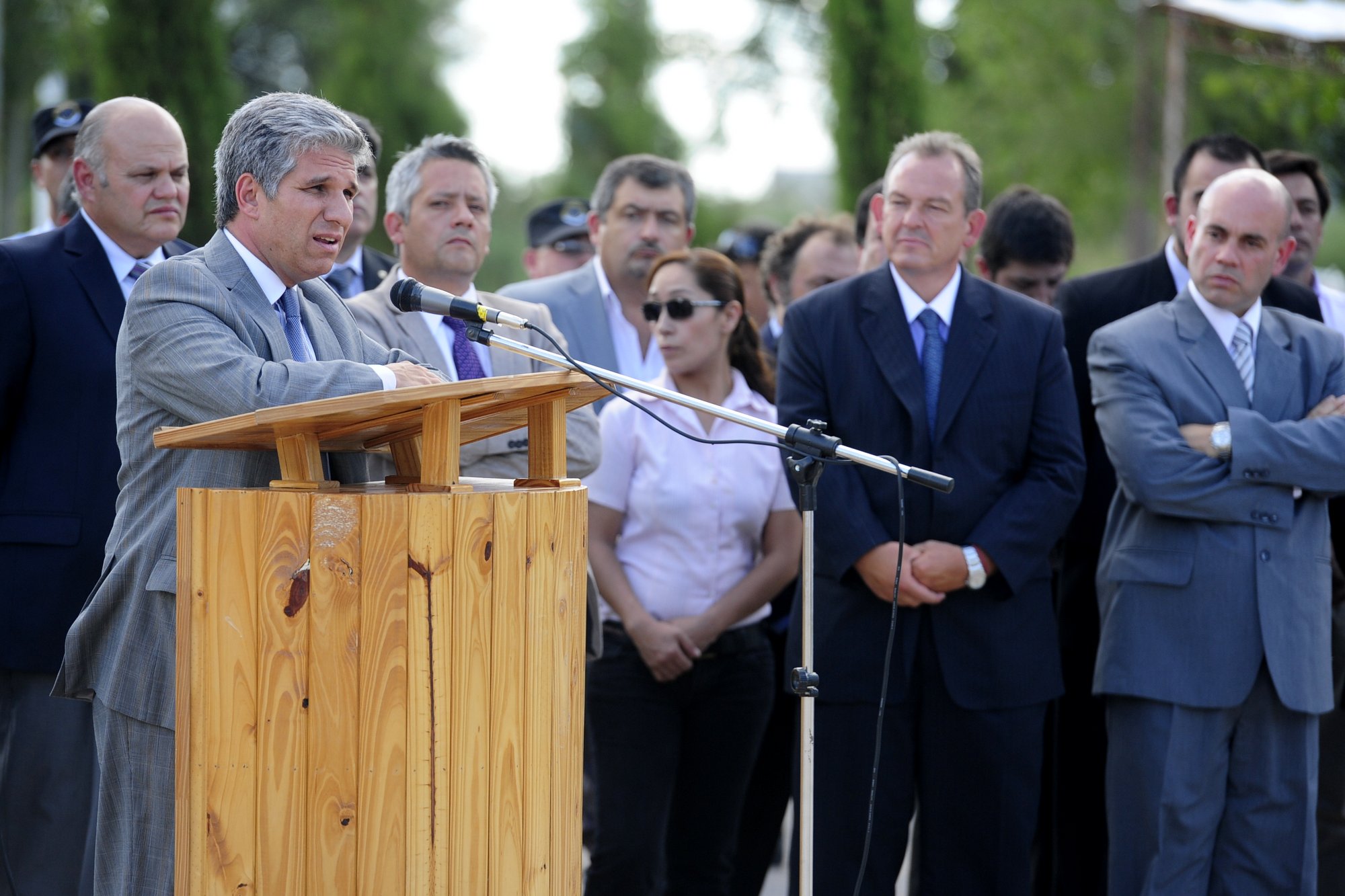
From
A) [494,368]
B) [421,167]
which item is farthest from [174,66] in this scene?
[494,368]

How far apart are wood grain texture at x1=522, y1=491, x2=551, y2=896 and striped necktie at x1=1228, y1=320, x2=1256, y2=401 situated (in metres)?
2.75

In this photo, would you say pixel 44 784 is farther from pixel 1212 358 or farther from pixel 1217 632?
pixel 1212 358

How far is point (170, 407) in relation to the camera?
3021 mm

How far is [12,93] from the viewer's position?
24.2 metres

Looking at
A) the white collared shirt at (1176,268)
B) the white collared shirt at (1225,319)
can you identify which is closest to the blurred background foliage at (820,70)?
the white collared shirt at (1176,268)

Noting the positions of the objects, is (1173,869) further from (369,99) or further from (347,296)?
(369,99)

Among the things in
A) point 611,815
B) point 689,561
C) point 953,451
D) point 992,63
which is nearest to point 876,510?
point 953,451

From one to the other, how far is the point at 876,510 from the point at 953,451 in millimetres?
298

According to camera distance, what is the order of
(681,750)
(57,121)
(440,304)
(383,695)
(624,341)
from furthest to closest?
1. (57,121)
2. (624,341)
3. (681,750)
4. (440,304)
5. (383,695)

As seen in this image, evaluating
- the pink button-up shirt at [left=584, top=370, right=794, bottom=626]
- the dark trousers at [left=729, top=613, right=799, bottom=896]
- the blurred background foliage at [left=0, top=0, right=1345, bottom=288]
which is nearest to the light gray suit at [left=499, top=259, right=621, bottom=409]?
the pink button-up shirt at [left=584, top=370, right=794, bottom=626]

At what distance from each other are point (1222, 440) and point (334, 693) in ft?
9.68

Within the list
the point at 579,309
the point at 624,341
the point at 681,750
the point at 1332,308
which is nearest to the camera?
the point at 681,750

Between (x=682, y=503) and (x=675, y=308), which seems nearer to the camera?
(x=682, y=503)

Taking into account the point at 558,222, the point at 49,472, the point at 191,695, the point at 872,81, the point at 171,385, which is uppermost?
the point at 872,81
